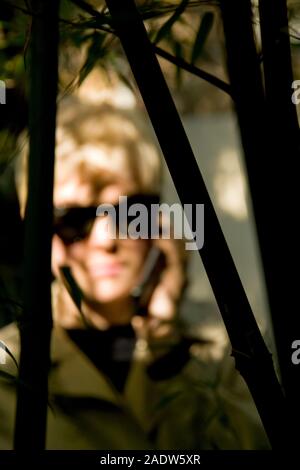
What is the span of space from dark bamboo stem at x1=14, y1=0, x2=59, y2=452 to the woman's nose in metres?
0.95

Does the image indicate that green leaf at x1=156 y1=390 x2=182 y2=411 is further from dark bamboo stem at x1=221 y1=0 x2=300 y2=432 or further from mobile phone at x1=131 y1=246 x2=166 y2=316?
mobile phone at x1=131 y1=246 x2=166 y2=316

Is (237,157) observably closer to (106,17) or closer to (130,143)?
(130,143)

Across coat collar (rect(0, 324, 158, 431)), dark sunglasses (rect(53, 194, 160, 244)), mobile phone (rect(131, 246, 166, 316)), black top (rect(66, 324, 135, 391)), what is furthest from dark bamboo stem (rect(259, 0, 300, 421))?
mobile phone (rect(131, 246, 166, 316))

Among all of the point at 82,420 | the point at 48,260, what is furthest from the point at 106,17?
Answer: the point at 82,420

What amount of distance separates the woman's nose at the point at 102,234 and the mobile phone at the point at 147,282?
20 centimetres

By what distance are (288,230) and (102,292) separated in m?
1.16

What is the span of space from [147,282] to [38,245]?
123 cm

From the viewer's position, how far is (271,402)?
21.0 inches

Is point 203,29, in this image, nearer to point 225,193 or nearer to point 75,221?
point 75,221

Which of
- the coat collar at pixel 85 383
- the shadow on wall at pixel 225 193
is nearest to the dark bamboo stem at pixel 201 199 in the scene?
the coat collar at pixel 85 383

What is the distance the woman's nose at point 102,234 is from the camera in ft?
5.33

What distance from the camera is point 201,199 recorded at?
0.53 m

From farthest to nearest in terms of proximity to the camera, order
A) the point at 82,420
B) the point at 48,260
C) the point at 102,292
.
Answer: the point at 102,292, the point at 82,420, the point at 48,260

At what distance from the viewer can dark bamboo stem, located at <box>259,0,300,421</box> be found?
56 centimetres
